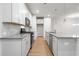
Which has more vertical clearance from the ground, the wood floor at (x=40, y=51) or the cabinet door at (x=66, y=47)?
the cabinet door at (x=66, y=47)

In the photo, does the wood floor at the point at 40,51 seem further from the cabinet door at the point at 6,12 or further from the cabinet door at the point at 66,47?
the cabinet door at the point at 6,12

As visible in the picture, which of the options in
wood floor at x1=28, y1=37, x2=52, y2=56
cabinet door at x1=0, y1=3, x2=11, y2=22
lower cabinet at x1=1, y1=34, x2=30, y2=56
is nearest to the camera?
lower cabinet at x1=1, y1=34, x2=30, y2=56

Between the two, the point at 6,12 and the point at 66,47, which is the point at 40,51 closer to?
the point at 66,47

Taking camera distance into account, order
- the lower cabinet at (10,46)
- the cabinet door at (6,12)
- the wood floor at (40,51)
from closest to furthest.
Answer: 1. the lower cabinet at (10,46)
2. the cabinet door at (6,12)
3. the wood floor at (40,51)

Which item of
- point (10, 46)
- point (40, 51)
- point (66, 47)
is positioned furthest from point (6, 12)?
point (40, 51)

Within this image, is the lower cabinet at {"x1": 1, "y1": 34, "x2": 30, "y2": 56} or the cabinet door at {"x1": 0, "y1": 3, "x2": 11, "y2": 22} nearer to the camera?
the lower cabinet at {"x1": 1, "y1": 34, "x2": 30, "y2": 56}

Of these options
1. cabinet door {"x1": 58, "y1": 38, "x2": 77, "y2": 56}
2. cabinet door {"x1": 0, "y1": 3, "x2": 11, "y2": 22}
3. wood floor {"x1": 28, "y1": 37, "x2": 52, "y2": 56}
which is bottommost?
wood floor {"x1": 28, "y1": 37, "x2": 52, "y2": 56}

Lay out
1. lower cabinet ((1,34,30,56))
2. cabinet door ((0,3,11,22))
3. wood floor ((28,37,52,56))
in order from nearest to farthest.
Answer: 1. lower cabinet ((1,34,30,56))
2. cabinet door ((0,3,11,22))
3. wood floor ((28,37,52,56))

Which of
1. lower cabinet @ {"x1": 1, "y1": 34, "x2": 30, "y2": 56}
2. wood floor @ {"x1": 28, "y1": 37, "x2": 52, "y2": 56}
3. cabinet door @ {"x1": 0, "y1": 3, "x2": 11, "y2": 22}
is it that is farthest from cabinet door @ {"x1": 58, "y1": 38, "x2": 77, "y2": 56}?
cabinet door @ {"x1": 0, "y1": 3, "x2": 11, "y2": 22}

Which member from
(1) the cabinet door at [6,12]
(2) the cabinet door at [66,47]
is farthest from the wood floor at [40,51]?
(1) the cabinet door at [6,12]

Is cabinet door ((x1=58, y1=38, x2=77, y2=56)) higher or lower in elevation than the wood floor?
higher

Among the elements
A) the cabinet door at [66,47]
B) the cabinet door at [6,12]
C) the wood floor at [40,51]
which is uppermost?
the cabinet door at [6,12]

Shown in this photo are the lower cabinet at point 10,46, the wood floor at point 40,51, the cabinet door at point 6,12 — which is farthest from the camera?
the wood floor at point 40,51

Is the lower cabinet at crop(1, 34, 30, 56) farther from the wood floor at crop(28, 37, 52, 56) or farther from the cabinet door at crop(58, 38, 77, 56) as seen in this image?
the wood floor at crop(28, 37, 52, 56)
